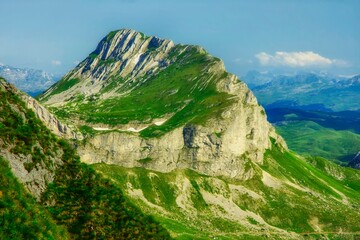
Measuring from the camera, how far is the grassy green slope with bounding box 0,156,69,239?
33.9 metres

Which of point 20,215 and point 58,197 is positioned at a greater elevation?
point 58,197

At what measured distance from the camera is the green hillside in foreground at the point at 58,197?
37.1 m

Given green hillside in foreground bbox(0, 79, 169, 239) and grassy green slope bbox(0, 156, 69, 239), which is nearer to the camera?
grassy green slope bbox(0, 156, 69, 239)

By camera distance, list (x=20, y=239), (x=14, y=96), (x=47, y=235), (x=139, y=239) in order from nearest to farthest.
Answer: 1. (x=20, y=239)
2. (x=47, y=235)
3. (x=139, y=239)
4. (x=14, y=96)

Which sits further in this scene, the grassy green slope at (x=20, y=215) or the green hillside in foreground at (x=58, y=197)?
the green hillside in foreground at (x=58, y=197)

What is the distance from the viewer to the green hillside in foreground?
1460 inches

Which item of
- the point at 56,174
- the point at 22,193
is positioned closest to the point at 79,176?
the point at 56,174

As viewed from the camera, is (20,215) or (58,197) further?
(58,197)

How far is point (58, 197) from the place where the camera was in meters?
42.5

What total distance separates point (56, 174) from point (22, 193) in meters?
6.32

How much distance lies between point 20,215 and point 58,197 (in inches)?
290

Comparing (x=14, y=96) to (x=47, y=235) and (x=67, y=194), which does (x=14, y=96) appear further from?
(x=47, y=235)

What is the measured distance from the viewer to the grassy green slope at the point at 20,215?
3394 centimetres

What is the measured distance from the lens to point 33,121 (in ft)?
151
